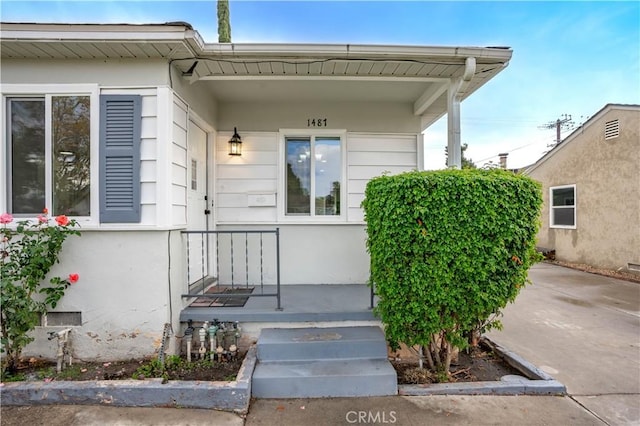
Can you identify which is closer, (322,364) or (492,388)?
(492,388)

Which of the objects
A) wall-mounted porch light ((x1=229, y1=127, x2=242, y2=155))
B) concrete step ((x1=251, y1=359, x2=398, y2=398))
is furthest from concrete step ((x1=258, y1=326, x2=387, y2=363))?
wall-mounted porch light ((x1=229, y1=127, x2=242, y2=155))

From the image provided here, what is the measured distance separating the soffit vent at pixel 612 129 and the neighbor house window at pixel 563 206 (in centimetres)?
169

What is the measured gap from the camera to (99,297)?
286 centimetres

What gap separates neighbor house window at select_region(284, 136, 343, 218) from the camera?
437 centimetres

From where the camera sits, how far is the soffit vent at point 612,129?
25.5 ft

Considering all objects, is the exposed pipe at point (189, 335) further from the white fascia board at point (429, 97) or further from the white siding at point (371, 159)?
the white fascia board at point (429, 97)

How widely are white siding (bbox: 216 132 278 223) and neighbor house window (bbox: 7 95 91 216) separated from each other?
5.31 feet

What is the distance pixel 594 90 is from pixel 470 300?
14210mm

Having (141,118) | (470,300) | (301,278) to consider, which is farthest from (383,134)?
(141,118)

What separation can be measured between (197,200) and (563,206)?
10833 mm

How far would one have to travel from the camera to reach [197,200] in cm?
388

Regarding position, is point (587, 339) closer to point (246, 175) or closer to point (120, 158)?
point (246, 175)

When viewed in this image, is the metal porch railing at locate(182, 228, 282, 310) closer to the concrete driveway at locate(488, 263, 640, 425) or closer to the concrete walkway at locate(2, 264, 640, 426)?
the concrete walkway at locate(2, 264, 640, 426)
